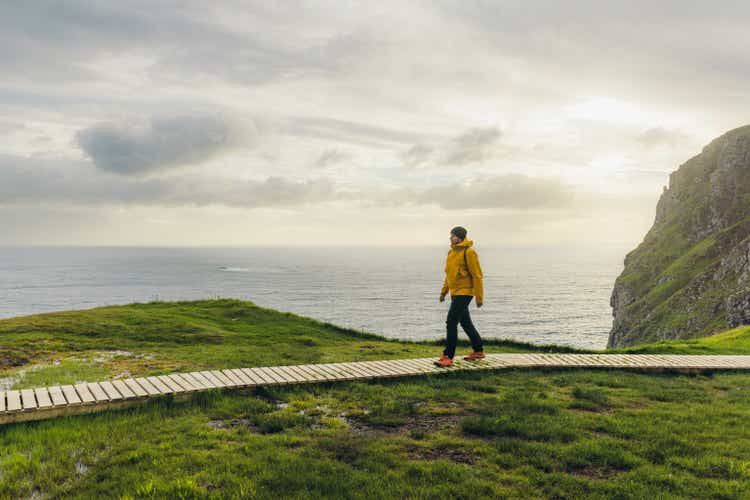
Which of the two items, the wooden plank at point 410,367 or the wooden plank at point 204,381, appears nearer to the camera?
the wooden plank at point 204,381

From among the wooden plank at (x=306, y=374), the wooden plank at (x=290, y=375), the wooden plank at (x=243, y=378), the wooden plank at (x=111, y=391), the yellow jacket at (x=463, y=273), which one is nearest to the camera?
the wooden plank at (x=111, y=391)

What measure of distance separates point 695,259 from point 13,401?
13494 cm

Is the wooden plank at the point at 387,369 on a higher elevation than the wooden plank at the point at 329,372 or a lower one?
lower

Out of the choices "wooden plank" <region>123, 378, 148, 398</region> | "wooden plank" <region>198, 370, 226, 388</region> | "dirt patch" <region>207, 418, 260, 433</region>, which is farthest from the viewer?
"wooden plank" <region>198, 370, 226, 388</region>

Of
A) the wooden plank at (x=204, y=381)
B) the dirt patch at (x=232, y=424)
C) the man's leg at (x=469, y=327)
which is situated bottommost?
the dirt patch at (x=232, y=424)

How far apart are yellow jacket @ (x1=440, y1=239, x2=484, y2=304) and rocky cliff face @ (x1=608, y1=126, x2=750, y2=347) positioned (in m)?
74.0

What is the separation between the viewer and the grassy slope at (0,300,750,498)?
20.1 ft

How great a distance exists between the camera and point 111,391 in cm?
954

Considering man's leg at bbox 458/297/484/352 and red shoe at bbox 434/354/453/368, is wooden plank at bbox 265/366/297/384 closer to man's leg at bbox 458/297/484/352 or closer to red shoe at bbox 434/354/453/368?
red shoe at bbox 434/354/453/368

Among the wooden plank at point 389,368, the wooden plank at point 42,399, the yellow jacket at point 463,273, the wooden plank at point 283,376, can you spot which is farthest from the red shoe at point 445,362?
the wooden plank at point 42,399

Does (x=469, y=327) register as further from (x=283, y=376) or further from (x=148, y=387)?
(x=148, y=387)

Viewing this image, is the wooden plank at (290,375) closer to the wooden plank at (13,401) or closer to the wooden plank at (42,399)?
the wooden plank at (42,399)

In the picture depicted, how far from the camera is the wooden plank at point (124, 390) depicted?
9.24 m

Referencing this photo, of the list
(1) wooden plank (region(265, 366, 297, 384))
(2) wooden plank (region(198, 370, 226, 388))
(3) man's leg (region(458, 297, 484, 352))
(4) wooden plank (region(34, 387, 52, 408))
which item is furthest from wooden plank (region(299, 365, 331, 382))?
(4) wooden plank (region(34, 387, 52, 408))
